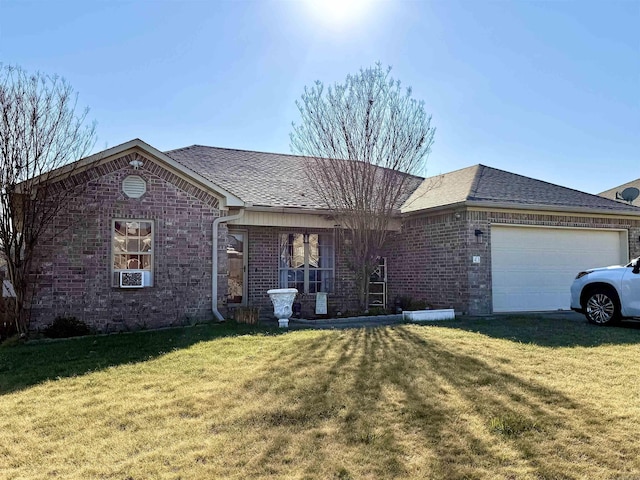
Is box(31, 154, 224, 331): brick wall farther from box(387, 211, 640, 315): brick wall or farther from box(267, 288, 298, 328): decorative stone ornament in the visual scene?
box(387, 211, 640, 315): brick wall

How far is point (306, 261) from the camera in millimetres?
13984

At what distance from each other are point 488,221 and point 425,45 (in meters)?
4.58

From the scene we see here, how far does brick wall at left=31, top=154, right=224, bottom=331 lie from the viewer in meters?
10.1

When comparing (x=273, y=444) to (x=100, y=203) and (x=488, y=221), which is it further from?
(x=488, y=221)

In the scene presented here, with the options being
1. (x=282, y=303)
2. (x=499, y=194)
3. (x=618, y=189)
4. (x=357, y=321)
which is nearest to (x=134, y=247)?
(x=282, y=303)

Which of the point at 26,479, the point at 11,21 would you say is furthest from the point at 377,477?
the point at 11,21

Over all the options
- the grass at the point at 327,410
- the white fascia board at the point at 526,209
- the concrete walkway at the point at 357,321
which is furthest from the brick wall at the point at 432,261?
the grass at the point at 327,410

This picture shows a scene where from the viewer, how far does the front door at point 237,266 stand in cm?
1312

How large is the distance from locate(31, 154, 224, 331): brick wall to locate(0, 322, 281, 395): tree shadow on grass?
0.91m

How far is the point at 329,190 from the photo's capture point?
41.1ft

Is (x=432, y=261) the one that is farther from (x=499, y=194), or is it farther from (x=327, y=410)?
(x=327, y=410)

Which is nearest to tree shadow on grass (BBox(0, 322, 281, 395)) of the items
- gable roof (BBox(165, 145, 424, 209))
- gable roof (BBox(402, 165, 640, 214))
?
gable roof (BBox(165, 145, 424, 209))

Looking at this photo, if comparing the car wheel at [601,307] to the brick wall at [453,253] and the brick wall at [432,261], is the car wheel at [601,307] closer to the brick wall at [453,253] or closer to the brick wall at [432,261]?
the brick wall at [453,253]

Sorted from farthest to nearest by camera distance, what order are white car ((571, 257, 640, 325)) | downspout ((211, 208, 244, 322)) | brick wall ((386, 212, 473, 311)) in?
brick wall ((386, 212, 473, 311)), downspout ((211, 208, 244, 322)), white car ((571, 257, 640, 325))
